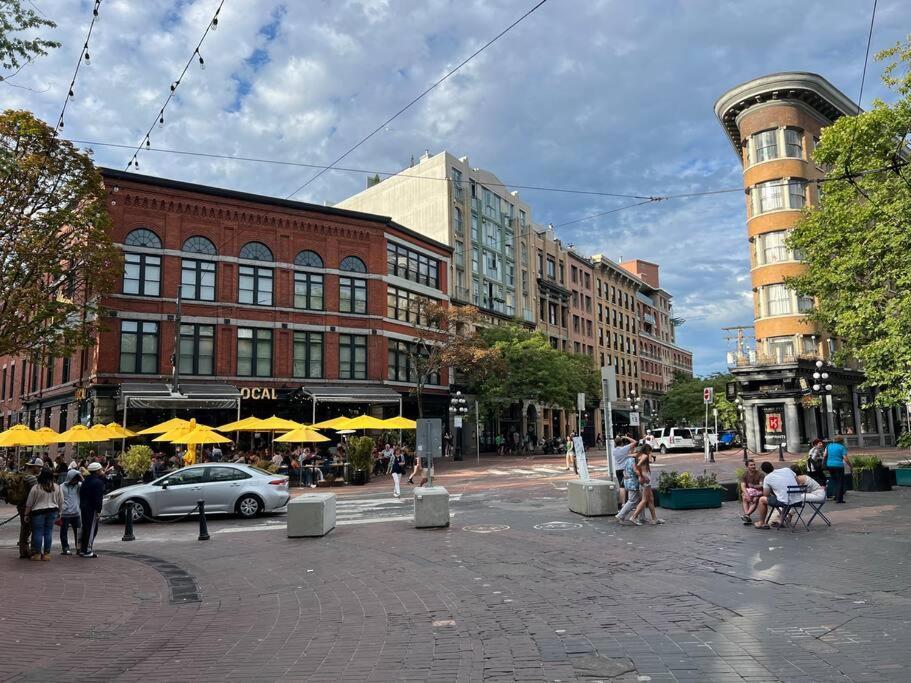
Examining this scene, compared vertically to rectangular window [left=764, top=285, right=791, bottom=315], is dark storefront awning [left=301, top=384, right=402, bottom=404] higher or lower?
lower

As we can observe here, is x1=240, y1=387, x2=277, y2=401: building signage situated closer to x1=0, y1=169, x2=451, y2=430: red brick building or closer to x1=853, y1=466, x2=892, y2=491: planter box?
x1=0, y1=169, x2=451, y2=430: red brick building

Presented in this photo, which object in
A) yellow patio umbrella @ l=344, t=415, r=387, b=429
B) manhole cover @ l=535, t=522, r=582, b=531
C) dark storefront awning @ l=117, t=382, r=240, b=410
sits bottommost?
manhole cover @ l=535, t=522, r=582, b=531

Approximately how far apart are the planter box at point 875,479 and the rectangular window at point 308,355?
28.2m

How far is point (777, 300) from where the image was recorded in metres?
42.9

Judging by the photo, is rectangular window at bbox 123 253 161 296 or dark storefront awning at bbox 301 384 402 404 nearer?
rectangular window at bbox 123 253 161 296

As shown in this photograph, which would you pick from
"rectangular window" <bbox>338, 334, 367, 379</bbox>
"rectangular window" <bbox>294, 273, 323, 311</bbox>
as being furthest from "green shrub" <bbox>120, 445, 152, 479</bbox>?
"rectangular window" <bbox>338, 334, 367, 379</bbox>

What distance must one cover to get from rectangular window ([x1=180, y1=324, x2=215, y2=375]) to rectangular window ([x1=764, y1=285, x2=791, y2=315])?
33.7 metres

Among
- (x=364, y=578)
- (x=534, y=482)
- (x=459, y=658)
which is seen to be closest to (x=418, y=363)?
(x=534, y=482)

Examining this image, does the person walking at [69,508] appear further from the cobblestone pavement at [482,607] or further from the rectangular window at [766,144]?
the rectangular window at [766,144]

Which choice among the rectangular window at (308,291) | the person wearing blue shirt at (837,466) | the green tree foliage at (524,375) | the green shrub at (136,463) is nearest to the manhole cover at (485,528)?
the person wearing blue shirt at (837,466)

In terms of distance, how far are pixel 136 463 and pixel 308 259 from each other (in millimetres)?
19564

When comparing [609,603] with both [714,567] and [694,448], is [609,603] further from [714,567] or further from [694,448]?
[694,448]

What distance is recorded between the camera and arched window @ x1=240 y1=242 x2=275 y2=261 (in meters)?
37.9

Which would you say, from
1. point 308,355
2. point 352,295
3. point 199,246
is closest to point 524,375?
point 352,295
